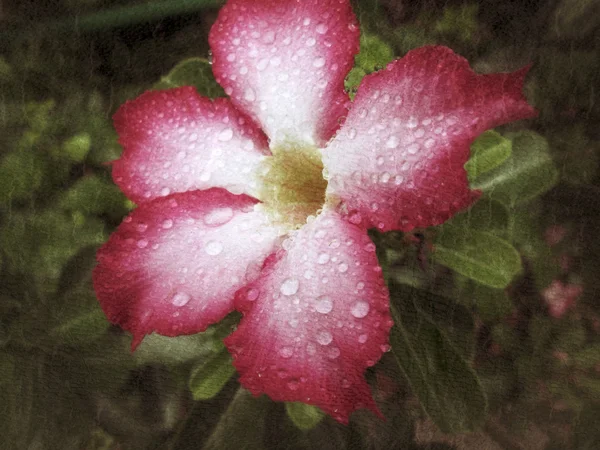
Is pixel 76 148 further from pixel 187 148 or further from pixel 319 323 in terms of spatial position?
pixel 319 323

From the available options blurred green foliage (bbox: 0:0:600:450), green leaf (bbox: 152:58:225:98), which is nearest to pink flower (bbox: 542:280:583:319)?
blurred green foliage (bbox: 0:0:600:450)

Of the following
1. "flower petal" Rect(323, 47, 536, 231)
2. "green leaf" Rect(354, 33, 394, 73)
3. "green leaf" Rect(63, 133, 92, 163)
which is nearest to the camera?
"flower petal" Rect(323, 47, 536, 231)

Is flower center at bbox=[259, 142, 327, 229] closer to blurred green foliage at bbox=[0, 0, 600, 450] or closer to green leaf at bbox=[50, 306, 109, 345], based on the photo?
blurred green foliage at bbox=[0, 0, 600, 450]

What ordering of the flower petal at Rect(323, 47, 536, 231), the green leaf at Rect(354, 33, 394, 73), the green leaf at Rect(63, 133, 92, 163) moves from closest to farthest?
1. the flower petal at Rect(323, 47, 536, 231)
2. the green leaf at Rect(354, 33, 394, 73)
3. the green leaf at Rect(63, 133, 92, 163)

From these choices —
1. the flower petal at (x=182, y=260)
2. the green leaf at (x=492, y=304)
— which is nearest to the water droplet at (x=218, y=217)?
the flower petal at (x=182, y=260)

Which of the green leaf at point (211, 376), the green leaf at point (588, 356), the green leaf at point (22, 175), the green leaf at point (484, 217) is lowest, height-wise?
the green leaf at point (588, 356)

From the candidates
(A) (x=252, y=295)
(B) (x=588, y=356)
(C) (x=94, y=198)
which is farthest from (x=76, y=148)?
(B) (x=588, y=356)

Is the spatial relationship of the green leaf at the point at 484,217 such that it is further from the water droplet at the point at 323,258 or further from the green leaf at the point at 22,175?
the green leaf at the point at 22,175

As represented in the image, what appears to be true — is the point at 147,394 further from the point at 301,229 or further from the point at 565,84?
the point at 565,84
